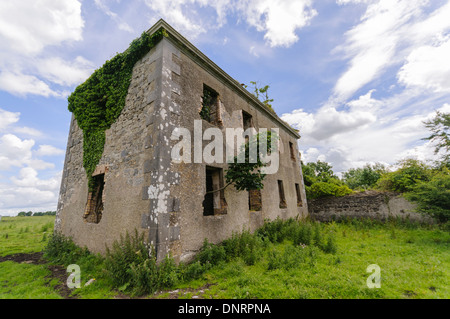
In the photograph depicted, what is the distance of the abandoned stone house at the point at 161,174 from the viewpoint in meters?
4.93

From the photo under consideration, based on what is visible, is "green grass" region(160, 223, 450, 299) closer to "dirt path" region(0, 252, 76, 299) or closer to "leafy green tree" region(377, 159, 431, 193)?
"dirt path" region(0, 252, 76, 299)

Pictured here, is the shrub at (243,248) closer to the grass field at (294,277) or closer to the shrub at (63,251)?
the grass field at (294,277)

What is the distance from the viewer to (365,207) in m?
12.5

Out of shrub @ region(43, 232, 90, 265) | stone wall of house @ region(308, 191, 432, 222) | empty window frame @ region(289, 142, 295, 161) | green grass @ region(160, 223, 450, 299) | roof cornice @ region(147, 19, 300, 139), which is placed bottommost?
green grass @ region(160, 223, 450, 299)

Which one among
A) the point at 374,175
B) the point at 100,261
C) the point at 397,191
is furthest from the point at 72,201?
the point at 374,175

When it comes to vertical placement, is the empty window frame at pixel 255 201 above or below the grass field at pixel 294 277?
above

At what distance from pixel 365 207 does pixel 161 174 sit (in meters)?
13.3

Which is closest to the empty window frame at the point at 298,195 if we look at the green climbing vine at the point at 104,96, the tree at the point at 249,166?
the tree at the point at 249,166

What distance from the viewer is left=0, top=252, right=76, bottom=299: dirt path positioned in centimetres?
432

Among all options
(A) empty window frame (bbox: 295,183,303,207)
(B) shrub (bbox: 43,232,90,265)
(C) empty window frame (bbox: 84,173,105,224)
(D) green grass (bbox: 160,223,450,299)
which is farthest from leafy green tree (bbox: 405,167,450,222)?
(B) shrub (bbox: 43,232,90,265)

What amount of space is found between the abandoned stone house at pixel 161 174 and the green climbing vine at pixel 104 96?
0.88 feet

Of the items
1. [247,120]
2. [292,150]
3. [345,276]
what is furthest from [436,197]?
[247,120]

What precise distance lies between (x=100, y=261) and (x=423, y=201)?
38.9ft

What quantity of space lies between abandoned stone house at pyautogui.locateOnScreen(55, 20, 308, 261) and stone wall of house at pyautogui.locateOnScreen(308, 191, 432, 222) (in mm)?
7749
